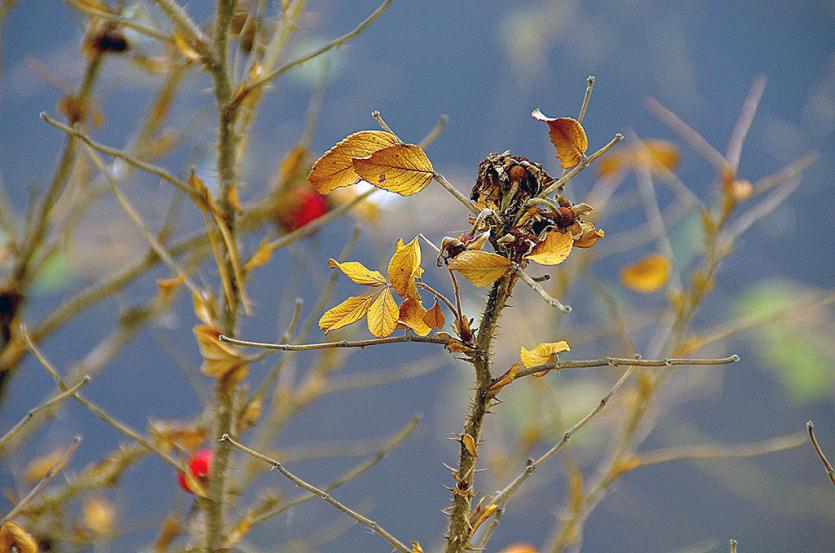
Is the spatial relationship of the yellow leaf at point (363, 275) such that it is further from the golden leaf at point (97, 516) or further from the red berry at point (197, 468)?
the golden leaf at point (97, 516)

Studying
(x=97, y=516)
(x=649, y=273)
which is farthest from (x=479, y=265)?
(x=97, y=516)

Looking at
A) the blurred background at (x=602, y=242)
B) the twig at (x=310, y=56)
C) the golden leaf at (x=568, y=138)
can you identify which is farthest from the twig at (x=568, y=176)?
the blurred background at (x=602, y=242)

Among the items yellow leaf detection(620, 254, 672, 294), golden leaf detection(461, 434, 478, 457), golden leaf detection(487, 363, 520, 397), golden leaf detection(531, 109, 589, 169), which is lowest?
golden leaf detection(461, 434, 478, 457)

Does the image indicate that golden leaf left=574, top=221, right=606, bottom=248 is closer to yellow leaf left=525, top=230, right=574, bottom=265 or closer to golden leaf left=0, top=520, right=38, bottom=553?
yellow leaf left=525, top=230, right=574, bottom=265

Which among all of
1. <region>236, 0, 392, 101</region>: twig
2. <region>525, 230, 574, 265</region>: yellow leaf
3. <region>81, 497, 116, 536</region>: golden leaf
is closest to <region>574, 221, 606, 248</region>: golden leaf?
<region>525, 230, 574, 265</region>: yellow leaf

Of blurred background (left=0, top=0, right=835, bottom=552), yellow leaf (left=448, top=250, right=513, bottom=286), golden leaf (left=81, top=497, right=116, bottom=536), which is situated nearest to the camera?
yellow leaf (left=448, top=250, right=513, bottom=286)

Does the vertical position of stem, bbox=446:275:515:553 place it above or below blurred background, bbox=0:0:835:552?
below

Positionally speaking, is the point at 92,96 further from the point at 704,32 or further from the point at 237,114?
the point at 704,32
